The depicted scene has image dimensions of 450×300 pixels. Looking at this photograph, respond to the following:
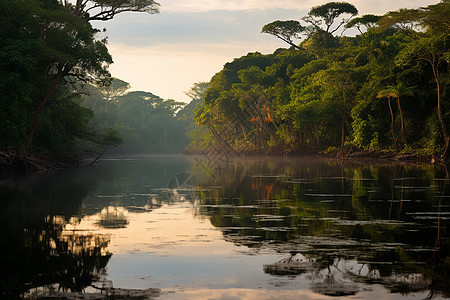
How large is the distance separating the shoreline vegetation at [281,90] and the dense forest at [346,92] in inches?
5.2

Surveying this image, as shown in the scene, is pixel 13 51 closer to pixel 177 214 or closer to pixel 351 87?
pixel 177 214

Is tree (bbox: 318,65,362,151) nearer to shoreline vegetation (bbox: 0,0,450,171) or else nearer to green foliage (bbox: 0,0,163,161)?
shoreline vegetation (bbox: 0,0,450,171)

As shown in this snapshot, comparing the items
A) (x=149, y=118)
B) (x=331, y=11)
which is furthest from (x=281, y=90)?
(x=149, y=118)

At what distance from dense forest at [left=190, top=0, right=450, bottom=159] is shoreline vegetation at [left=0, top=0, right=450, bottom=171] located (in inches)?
5.2

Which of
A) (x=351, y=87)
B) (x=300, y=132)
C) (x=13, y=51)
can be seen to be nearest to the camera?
(x=13, y=51)

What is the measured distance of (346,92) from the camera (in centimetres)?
5653

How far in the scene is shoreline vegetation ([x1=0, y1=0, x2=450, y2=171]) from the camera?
32250mm

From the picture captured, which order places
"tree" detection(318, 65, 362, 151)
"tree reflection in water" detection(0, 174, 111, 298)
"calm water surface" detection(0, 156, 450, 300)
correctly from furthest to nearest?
"tree" detection(318, 65, 362, 151) → "tree reflection in water" detection(0, 174, 111, 298) → "calm water surface" detection(0, 156, 450, 300)

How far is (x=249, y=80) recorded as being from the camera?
8144 cm

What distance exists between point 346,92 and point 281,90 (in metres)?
16.4

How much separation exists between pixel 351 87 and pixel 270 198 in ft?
134

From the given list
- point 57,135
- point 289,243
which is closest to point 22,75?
point 57,135

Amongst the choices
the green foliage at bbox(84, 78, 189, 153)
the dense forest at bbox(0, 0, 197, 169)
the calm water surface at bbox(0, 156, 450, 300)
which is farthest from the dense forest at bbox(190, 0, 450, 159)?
the green foliage at bbox(84, 78, 189, 153)

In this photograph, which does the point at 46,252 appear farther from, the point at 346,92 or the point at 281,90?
the point at 281,90
